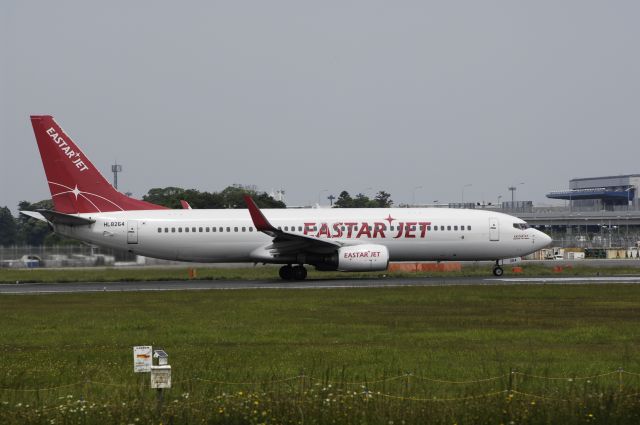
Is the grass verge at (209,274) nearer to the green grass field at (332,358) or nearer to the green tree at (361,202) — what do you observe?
the green grass field at (332,358)

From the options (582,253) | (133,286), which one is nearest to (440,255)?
(133,286)

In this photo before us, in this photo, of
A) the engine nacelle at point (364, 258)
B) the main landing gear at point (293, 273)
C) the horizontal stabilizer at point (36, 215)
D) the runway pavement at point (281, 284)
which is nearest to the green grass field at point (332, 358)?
the runway pavement at point (281, 284)

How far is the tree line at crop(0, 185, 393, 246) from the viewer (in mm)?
78750

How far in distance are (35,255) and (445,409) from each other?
54.5 metres

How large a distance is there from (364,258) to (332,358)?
26.4m

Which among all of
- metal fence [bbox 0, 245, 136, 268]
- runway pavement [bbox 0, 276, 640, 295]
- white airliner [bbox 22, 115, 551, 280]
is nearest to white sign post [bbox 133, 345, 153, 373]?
runway pavement [bbox 0, 276, 640, 295]

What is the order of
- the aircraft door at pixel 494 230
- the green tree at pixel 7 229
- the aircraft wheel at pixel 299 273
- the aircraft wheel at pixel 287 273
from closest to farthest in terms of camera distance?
the aircraft wheel at pixel 299 273, the aircraft wheel at pixel 287 273, the aircraft door at pixel 494 230, the green tree at pixel 7 229

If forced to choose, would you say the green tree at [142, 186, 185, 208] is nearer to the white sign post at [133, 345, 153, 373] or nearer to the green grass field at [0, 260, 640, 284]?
the green grass field at [0, 260, 640, 284]

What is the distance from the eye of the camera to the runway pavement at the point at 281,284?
138 ft

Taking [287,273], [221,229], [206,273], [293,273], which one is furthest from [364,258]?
[206,273]

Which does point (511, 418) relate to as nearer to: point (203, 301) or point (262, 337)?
point (262, 337)

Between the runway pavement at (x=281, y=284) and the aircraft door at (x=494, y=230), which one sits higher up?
the aircraft door at (x=494, y=230)

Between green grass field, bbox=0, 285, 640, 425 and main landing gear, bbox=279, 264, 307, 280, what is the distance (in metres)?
11.7

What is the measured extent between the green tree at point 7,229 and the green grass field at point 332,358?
3938 centimetres
